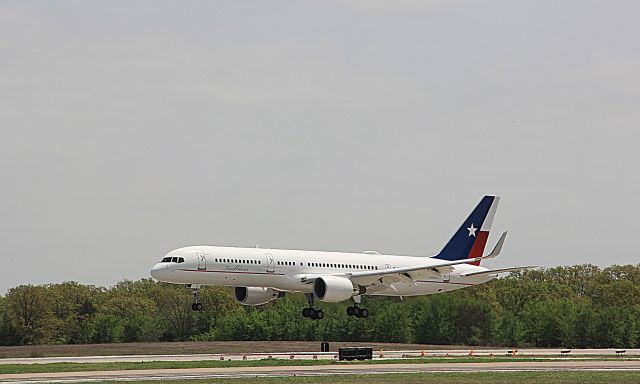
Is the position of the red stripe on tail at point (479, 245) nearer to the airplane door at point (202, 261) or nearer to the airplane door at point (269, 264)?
the airplane door at point (269, 264)

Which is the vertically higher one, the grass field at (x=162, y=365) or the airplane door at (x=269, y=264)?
the airplane door at (x=269, y=264)

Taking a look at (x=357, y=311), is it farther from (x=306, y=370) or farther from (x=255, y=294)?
(x=306, y=370)

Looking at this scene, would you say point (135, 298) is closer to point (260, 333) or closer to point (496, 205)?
point (260, 333)

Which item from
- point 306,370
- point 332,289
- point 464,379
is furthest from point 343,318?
point 464,379

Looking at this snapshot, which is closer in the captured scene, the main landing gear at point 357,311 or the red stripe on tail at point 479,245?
the main landing gear at point 357,311

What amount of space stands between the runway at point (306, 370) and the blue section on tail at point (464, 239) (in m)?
24.4

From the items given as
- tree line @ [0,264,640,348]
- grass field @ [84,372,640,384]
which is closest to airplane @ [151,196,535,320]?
tree line @ [0,264,640,348]

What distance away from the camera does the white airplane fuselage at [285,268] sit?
63.1m

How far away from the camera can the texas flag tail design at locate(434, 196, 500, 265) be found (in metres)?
77.4

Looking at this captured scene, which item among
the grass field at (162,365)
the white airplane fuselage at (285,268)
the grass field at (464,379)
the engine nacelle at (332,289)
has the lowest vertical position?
the grass field at (464,379)

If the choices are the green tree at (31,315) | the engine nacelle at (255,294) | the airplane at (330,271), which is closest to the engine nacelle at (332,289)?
the airplane at (330,271)

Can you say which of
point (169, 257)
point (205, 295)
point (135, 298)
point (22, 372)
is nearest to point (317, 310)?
point (169, 257)

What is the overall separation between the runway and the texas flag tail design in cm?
2442

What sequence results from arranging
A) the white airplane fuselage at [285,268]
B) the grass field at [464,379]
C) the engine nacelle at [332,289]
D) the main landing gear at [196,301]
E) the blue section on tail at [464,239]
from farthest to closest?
the blue section on tail at [464,239] < the engine nacelle at [332,289] < the main landing gear at [196,301] < the white airplane fuselage at [285,268] < the grass field at [464,379]
